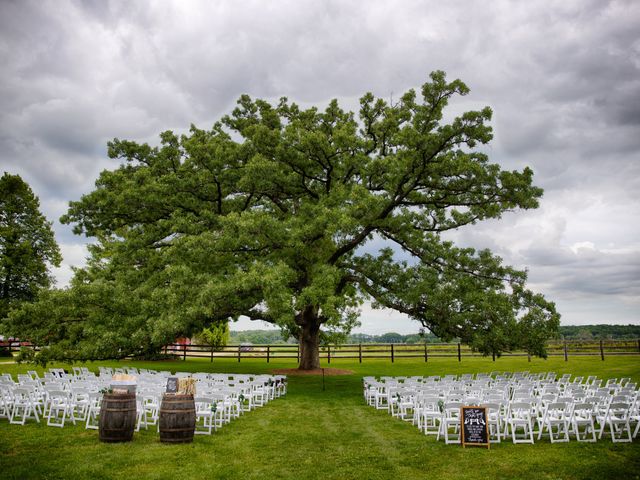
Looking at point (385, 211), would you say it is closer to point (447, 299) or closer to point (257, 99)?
point (447, 299)

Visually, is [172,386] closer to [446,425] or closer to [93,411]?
[93,411]

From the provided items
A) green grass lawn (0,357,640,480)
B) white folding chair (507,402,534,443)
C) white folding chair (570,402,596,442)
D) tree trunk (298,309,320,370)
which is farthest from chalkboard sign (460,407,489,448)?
tree trunk (298,309,320,370)

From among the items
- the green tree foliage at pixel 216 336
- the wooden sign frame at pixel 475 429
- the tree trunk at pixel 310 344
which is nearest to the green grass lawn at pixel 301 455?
the wooden sign frame at pixel 475 429

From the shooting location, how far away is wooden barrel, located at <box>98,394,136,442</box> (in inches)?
380

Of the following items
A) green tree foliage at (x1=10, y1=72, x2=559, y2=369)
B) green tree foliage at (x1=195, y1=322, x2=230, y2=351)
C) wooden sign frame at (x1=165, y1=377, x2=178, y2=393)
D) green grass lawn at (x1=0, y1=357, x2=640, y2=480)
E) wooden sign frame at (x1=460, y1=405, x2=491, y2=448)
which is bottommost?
green grass lawn at (x1=0, y1=357, x2=640, y2=480)

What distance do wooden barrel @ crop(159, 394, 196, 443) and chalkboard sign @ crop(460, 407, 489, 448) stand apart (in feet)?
17.5

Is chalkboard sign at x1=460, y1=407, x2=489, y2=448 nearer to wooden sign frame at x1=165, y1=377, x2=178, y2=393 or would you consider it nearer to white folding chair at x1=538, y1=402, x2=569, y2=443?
white folding chair at x1=538, y1=402, x2=569, y2=443

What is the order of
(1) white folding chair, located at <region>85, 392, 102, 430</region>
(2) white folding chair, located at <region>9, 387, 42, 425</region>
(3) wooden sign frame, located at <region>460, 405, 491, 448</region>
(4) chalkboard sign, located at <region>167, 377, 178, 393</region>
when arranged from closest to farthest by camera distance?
(3) wooden sign frame, located at <region>460, 405, 491, 448</region>
(4) chalkboard sign, located at <region>167, 377, 178, 393</region>
(1) white folding chair, located at <region>85, 392, 102, 430</region>
(2) white folding chair, located at <region>9, 387, 42, 425</region>

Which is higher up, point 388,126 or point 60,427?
point 388,126

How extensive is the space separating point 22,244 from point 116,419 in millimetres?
35117

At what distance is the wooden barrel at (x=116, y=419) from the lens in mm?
9664

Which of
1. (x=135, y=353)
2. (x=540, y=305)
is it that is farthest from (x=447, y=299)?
(x=135, y=353)

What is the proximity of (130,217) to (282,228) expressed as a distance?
805 centimetres

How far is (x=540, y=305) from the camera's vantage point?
1981 centimetres
